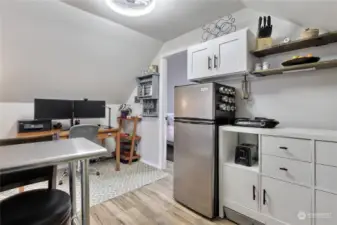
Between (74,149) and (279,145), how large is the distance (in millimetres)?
1575

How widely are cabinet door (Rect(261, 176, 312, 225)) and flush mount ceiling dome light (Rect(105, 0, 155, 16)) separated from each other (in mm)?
1940

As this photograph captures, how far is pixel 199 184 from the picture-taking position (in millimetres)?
1996

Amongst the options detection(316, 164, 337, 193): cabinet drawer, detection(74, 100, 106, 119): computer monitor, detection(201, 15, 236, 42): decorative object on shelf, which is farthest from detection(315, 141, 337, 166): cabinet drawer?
detection(74, 100, 106, 119): computer monitor

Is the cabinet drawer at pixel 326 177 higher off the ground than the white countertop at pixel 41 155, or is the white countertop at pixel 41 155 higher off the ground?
the white countertop at pixel 41 155

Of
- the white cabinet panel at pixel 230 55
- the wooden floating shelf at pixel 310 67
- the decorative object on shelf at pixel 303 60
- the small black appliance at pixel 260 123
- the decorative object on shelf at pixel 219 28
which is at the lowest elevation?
the small black appliance at pixel 260 123

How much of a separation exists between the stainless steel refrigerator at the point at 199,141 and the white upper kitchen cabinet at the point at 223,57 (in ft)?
0.86

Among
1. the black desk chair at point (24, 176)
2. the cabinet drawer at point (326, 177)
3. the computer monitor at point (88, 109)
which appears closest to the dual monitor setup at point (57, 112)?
the computer monitor at point (88, 109)

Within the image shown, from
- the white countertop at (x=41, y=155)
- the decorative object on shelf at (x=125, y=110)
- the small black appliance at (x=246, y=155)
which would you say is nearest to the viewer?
the white countertop at (x=41, y=155)

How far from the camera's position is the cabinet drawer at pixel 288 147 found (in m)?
1.42

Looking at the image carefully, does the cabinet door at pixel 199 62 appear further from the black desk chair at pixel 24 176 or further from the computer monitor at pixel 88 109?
the computer monitor at pixel 88 109

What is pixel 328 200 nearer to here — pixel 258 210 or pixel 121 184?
pixel 258 210

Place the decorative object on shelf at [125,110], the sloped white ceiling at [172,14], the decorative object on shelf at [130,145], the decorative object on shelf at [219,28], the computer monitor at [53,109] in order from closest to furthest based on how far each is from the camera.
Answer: the sloped white ceiling at [172,14]
the decorative object on shelf at [219,28]
the computer monitor at [53,109]
the decorative object on shelf at [130,145]
the decorative object on shelf at [125,110]

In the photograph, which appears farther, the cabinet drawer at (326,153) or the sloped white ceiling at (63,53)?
the sloped white ceiling at (63,53)

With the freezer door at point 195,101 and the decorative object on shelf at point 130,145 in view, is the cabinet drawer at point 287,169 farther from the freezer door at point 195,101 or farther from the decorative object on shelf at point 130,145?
the decorative object on shelf at point 130,145
